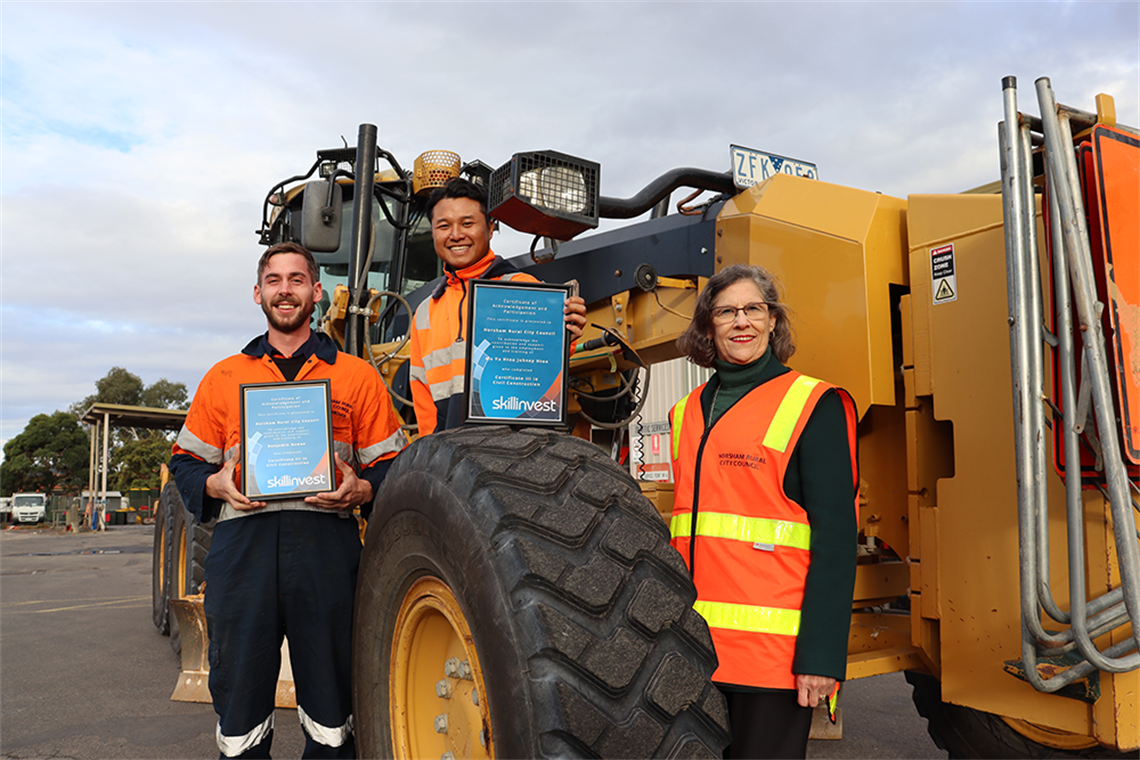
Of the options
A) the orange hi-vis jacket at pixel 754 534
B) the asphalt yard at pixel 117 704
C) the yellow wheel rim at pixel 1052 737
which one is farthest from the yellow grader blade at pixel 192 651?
the yellow wheel rim at pixel 1052 737

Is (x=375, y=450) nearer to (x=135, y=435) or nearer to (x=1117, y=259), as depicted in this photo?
(x=1117, y=259)

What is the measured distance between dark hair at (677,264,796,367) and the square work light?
62cm

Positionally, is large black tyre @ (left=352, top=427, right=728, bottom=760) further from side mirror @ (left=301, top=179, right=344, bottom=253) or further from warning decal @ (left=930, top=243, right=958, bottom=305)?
side mirror @ (left=301, top=179, right=344, bottom=253)

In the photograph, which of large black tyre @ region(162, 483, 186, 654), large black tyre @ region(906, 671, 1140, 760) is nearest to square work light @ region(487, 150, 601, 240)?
large black tyre @ region(906, 671, 1140, 760)

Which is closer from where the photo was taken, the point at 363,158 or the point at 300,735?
→ the point at 363,158

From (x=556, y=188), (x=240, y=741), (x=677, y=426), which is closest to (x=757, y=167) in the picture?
(x=556, y=188)

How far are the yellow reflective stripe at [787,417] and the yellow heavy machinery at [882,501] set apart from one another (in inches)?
14.4

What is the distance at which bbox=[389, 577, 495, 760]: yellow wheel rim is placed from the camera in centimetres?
228

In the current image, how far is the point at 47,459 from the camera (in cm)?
5459

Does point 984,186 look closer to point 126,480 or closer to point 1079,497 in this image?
point 1079,497

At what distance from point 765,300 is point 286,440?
1554 mm

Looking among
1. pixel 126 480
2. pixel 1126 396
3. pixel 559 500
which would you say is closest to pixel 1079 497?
pixel 1126 396

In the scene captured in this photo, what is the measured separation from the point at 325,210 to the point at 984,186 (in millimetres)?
2866

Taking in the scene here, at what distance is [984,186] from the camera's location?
3.02 m
